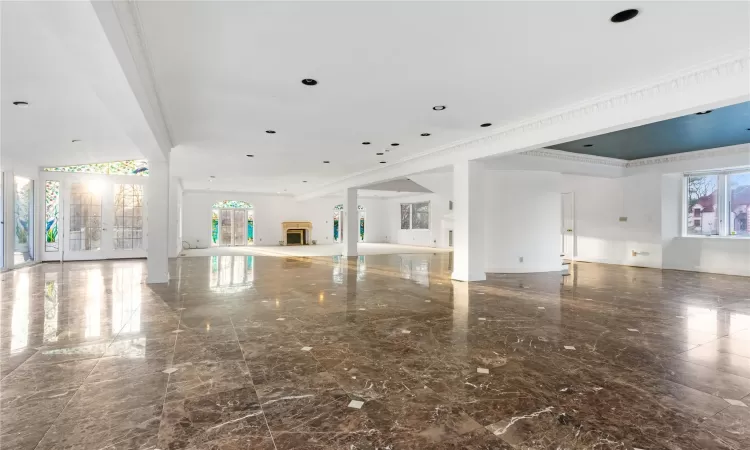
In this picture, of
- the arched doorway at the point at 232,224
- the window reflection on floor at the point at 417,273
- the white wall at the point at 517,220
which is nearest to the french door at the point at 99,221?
the arched doorway at the point at 232,224

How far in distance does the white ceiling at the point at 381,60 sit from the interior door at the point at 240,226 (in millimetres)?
12695

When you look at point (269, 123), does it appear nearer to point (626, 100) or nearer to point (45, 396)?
point (45, 396)

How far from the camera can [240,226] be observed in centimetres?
1916

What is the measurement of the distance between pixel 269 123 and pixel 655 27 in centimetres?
500

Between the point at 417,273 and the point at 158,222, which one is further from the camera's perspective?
the point at 417,273

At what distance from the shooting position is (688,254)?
9195mm

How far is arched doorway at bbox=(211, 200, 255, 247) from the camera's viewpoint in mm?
18594

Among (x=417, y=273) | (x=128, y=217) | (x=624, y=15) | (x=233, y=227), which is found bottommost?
(x=417, y=273)

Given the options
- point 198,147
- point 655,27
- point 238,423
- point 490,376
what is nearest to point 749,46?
point 655,27

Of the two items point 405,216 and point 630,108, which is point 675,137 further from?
point 405,216

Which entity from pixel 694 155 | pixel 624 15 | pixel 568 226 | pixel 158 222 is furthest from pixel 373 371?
pixel 568 226

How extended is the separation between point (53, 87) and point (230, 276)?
14.9 ft

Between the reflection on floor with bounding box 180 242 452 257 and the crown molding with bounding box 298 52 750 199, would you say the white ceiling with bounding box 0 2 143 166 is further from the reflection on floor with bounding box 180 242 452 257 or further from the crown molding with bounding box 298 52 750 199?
the reflection on floor with bounding box 180 242 452 257

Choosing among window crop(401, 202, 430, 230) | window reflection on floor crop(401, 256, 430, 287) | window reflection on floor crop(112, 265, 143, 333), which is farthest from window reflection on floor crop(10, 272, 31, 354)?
window crop(401, 202, 430, 230)
